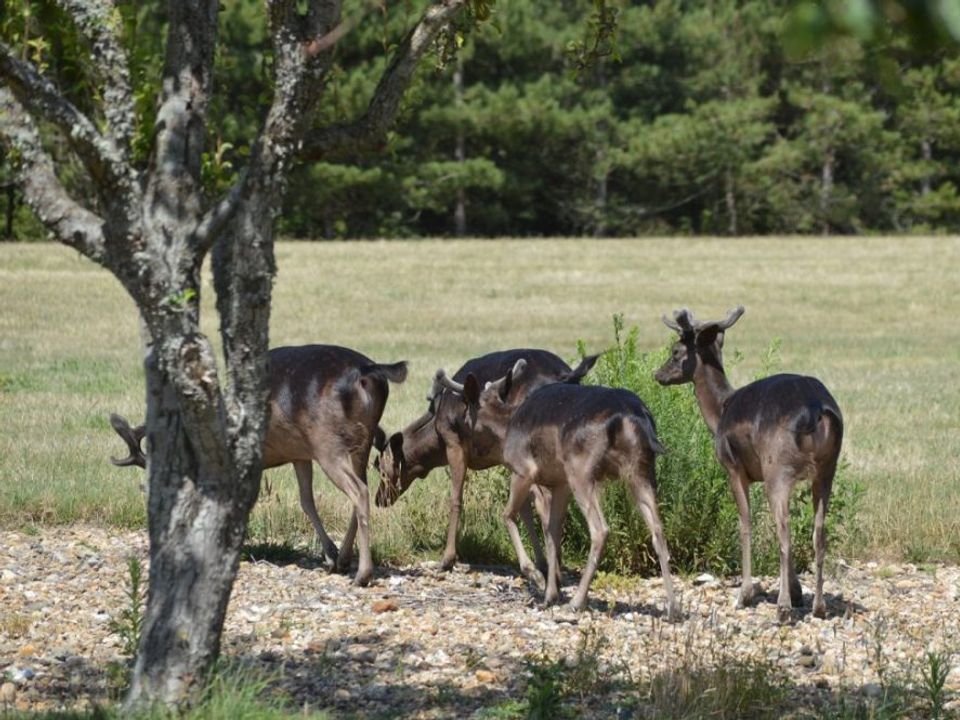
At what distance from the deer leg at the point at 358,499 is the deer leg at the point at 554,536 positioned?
1203 mm

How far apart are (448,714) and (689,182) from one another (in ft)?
168

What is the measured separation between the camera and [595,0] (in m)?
7.90

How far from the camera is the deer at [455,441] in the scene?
10.9 metres

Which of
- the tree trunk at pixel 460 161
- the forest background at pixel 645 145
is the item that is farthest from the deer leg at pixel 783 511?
the tree trunk at pixel 460 161

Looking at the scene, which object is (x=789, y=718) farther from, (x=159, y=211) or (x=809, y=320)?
(x=809, y=320)

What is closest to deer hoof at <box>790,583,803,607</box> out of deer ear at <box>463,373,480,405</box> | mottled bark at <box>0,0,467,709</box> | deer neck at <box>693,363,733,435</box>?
deer neck at <box>693,363,733,435</box>

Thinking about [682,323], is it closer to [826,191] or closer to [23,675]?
[23,675]

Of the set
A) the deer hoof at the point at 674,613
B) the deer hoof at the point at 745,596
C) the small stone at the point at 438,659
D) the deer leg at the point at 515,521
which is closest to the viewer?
the small stone at the point at 438,659

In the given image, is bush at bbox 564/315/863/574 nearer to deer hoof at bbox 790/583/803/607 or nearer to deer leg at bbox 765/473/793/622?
deer hoof at bbox 790/583/803/607

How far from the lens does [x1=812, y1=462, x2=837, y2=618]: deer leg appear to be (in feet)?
30.1

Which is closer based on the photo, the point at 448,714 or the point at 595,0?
the point at 448,714

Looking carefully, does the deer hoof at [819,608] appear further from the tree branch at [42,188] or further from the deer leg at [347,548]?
the tree branch at [42,188]

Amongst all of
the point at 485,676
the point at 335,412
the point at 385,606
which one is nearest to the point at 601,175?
the point at 335,412

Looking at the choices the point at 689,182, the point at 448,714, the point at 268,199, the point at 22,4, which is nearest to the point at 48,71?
the point at 22,4
